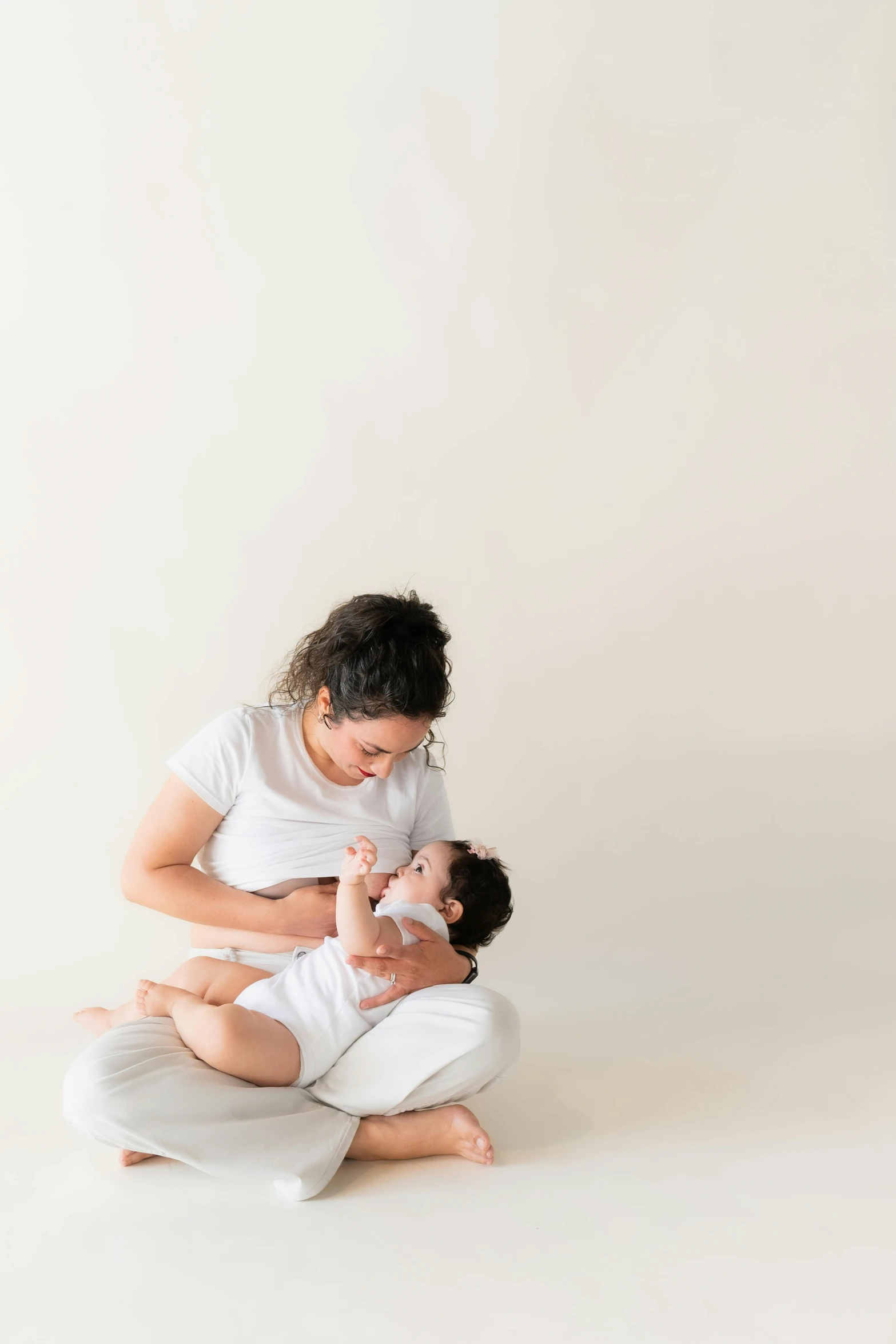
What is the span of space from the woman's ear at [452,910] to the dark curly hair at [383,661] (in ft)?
1.23

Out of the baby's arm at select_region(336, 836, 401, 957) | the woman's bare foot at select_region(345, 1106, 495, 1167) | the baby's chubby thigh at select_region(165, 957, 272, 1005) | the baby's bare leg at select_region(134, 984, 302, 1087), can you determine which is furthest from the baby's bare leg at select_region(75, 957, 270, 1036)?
the woman's bare foot at select_region(345, 1106, 495, 1167)

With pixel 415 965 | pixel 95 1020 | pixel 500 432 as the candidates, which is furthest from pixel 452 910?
pixel 500 432

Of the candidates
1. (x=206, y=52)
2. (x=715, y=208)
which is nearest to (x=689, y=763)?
(x=715, y=208)

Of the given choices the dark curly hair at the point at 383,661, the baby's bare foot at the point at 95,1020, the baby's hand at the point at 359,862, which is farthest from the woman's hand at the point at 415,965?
the baby's bare foot at the point at 95,1020

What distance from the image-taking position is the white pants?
6.31 feet

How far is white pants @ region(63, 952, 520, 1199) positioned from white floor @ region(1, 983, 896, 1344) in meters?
0.08

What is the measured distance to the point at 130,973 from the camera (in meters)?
3.15

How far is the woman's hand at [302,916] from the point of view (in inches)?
91.1

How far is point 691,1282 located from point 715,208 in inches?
122

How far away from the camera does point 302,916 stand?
91.2 inches

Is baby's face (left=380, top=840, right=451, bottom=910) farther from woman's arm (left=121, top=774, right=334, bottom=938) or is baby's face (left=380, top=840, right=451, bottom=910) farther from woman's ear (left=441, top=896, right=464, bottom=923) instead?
woman's arm (left=121, top=774, right=334, bottom=938)

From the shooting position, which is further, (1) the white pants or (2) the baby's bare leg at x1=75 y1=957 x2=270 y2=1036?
(2) the baby's bare leg at x1=75 y1=957 x2=270 y2=1036

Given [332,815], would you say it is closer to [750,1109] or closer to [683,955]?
[750,1109]

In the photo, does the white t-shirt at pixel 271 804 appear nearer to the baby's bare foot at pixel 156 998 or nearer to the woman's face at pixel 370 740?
the woman's face at pixel 370 740
